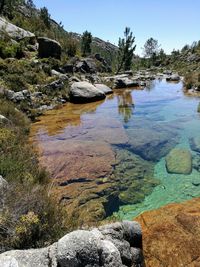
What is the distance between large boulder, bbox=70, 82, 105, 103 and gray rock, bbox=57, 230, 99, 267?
15330 mm

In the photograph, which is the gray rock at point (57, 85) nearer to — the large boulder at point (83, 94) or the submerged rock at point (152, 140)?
the large boulder at point (83, 94)

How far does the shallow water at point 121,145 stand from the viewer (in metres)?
6.81

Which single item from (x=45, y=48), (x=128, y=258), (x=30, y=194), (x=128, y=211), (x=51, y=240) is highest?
(x=45, y=48)

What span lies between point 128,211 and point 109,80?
23.3 meters

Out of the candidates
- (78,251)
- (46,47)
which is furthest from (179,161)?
(46,47)

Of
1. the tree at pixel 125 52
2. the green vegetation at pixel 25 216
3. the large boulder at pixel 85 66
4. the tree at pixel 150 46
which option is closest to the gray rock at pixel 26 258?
the green vegetation at pixel 25 216

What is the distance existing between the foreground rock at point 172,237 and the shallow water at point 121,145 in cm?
74

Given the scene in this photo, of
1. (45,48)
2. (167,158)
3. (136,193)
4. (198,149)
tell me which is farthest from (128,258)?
(45,48)

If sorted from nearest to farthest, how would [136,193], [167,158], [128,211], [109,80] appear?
1. [128,211]
2. [136,193]
3. [167,158]
4. [109,80]

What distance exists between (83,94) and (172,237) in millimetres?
14565

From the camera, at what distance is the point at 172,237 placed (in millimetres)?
4625

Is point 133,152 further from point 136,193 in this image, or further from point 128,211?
point 128,211

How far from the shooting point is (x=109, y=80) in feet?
92.7

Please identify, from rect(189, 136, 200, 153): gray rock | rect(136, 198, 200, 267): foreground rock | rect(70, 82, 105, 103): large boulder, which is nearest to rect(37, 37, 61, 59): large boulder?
rect(70, 82, 105, 103): large boulder
